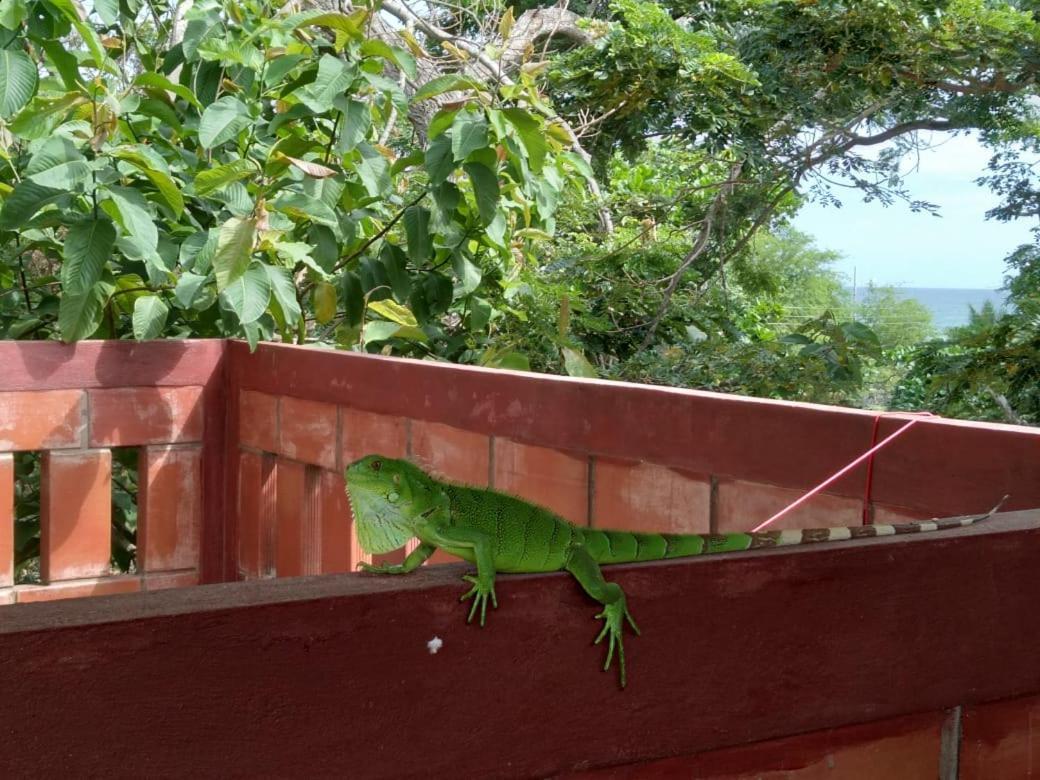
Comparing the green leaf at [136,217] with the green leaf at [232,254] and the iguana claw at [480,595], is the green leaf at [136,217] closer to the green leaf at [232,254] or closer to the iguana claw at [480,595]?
the green leaf at [232,254]

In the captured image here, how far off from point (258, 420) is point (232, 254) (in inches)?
19.9

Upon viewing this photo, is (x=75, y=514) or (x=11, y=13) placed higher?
(x=11, y=13)

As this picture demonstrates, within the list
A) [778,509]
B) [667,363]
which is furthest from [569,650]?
[667,363]

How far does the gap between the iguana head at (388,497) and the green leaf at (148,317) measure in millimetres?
1971

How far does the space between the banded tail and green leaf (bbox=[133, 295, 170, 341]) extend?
210 centimetres

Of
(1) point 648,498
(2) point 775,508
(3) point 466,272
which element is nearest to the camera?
(2) point 775,508

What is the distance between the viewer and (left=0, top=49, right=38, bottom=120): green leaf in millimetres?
2707

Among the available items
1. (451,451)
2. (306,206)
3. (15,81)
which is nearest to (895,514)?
(451,451)

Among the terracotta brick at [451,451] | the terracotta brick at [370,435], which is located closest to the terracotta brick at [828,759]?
the terracotta brick at [451,451]

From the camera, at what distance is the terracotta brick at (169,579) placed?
3.07 metres

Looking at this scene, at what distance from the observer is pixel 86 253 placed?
2.82 metres

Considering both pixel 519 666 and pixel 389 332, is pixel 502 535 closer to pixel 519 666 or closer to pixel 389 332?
pixel 519 666

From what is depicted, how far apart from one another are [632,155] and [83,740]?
18.2 feet

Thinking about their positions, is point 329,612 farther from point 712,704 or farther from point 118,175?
point 118,175
